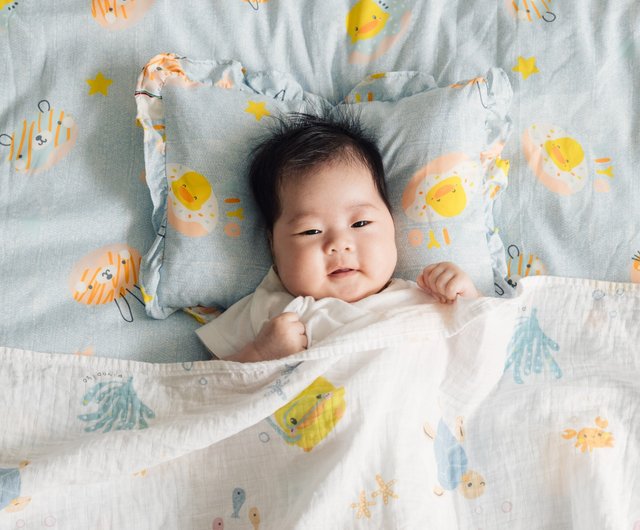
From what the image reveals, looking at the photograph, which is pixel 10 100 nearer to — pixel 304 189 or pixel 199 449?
pixel 304 189

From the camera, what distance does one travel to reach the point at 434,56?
1.73 metres

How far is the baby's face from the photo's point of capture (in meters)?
1.42

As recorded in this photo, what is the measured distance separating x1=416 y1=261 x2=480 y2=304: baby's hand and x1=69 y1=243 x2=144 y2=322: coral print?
0.62 m

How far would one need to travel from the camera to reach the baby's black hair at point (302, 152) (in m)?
1.48

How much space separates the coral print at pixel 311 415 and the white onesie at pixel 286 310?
0.12m

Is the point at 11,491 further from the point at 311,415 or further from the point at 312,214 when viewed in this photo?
the point at 312,214

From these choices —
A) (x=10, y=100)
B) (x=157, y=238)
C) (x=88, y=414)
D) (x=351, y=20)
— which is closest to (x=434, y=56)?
(x=351, y=20)

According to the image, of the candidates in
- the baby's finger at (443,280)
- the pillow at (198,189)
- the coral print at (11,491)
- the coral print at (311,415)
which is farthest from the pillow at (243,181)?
the coral print at (11,491)

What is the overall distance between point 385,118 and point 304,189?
0.28 metres

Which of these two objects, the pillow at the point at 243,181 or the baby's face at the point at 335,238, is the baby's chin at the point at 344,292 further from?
the pillow at the point at 243,181

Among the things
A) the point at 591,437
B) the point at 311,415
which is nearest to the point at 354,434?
the point at 311,415

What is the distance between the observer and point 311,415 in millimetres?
1267

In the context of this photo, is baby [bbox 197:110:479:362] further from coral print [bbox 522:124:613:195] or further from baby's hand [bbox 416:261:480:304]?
coral print [bbox 522:124:613:195]

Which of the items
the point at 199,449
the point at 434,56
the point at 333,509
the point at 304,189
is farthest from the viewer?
the point at 434,56
